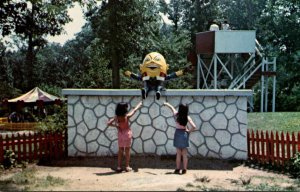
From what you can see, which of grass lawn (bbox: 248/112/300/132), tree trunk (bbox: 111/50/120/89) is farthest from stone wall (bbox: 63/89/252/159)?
tree trunk (bbox: 111/50/120/89)

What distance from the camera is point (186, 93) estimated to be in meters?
11.2

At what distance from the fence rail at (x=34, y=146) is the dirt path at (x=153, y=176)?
47 cm

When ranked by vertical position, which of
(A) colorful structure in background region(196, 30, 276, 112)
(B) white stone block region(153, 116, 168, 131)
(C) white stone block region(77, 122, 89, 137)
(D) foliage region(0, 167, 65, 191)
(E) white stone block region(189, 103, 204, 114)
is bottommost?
(D) foliage region(0, 167, 65, 191)

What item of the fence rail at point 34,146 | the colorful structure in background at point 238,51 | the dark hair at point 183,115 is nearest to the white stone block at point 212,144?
the dark hair at point 183,115

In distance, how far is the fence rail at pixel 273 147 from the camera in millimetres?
10193

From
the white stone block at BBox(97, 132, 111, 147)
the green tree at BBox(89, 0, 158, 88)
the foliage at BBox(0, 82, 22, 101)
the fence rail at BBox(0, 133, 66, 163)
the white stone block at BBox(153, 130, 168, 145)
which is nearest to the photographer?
the fence rail at BBox(0, 133, 66, 163)

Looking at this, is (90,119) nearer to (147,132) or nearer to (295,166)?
(147,132)

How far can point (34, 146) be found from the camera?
11.3 m

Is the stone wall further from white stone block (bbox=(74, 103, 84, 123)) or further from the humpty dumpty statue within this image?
the humpty dumpty statue

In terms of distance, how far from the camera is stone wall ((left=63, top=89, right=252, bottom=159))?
36.5ft

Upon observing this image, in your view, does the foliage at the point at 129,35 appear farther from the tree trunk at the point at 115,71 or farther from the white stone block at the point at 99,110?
the white stone block at the point at 99,110

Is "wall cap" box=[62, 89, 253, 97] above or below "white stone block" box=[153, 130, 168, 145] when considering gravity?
above

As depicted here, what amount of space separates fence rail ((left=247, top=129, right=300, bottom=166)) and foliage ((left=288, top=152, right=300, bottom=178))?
134 mm

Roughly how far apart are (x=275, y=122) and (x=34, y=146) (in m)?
10.2
